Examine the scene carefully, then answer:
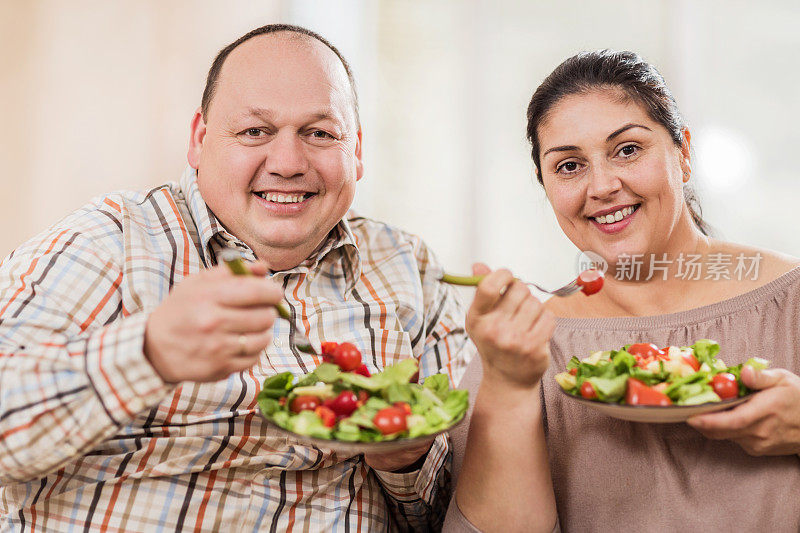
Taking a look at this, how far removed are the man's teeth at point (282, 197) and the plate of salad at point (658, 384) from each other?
74 cm

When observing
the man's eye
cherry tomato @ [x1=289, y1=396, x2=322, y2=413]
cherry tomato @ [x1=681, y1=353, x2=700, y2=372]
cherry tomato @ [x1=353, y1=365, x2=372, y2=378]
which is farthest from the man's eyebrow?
cherry tomato @ [x1=289, y1=396, x2=322, y2=413]

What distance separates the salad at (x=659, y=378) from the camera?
1120mm

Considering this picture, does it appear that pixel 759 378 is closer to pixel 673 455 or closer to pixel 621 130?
pixel 673 455

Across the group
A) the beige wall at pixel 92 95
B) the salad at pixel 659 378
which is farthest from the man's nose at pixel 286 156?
the beige wall at pixel 92 95

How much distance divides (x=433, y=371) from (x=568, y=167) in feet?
1.97

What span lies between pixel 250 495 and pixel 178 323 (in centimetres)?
60

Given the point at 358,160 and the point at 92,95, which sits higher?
the point at 92,95

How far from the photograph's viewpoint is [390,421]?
1.03 meters

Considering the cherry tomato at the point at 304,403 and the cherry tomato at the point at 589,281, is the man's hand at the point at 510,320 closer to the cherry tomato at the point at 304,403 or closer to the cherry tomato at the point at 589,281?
the cherry tomato at the point at 589,281

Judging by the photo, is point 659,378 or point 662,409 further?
point 659,378

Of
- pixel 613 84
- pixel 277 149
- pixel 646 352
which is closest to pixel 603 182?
pixel 613 84

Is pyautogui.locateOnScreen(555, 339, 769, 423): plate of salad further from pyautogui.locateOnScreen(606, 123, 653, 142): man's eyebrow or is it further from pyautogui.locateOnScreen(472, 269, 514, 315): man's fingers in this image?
pyautogui.locateOnScreen(606, 123, 653, 142): man's eyebrow

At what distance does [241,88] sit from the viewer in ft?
5.33

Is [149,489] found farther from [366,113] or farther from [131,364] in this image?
[366,113]
